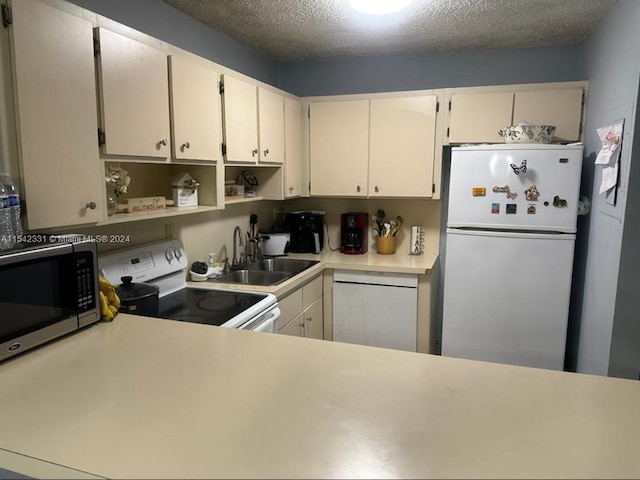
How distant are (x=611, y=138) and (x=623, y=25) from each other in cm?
54

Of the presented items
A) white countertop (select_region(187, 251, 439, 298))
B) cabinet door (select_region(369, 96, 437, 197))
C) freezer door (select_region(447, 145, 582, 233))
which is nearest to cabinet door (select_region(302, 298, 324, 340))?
white countertop (select_region(187, 251, 439, 298))

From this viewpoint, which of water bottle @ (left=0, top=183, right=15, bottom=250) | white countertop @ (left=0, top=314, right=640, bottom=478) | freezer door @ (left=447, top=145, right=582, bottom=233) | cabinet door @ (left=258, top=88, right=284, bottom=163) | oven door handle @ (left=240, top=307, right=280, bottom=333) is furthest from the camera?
cabinet door @ (left=258, top=88, right=284, bottom=163)

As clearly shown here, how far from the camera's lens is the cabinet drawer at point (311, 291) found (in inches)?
111

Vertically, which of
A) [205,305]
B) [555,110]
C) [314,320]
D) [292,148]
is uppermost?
[555,110]

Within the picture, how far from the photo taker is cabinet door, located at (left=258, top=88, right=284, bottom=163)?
8.88ft

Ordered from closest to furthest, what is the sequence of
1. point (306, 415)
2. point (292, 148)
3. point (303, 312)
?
point (306, 415) → point (303, 312) → point (292, 148)

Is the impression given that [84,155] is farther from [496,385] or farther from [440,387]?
[496,385]

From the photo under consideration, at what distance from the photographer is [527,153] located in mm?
2549

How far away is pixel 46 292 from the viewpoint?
1.35 meters

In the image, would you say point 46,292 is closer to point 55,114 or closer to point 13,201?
point 13,201

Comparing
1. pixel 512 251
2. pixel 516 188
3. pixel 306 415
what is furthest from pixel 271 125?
pixel 306 415

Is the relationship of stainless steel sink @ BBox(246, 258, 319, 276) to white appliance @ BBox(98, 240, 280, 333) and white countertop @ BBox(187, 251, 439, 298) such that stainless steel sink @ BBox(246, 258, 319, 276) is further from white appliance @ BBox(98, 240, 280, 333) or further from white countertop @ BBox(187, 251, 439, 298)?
white appliance @ BBox(98, 240, 280, 333)

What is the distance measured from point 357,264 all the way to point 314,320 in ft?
1.59

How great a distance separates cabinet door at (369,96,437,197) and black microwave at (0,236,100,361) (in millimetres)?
2167
